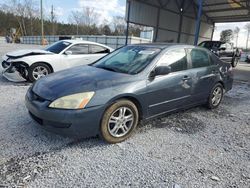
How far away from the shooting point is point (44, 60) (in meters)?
6.32

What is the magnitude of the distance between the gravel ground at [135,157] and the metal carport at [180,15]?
1411 centimetres

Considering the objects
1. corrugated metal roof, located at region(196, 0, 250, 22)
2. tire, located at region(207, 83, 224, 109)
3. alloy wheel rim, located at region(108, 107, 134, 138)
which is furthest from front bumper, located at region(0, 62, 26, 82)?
corrugated metal roof, located at region(196, 0, 250, 22)

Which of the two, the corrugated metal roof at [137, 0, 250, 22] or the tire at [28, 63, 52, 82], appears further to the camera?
the corrugated metal roof at [137, 0, 250, 22]

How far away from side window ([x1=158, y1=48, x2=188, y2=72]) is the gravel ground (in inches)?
39.9

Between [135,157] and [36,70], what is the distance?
4726mm

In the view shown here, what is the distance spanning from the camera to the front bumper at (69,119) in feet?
8.91

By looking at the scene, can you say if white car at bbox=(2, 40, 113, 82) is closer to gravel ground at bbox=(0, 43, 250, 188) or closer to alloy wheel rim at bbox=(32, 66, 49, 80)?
alloy wheel rim at bbox=(32, 66, 49, 80)

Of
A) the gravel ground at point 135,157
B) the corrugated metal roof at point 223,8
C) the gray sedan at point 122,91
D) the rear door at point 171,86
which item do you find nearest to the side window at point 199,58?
the gray sedan at point 122,91

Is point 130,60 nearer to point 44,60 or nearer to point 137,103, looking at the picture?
point 137,103

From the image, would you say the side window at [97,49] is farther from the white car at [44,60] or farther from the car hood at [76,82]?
the car hood at [76,82]

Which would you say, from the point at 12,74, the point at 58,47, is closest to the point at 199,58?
the point at 58,47

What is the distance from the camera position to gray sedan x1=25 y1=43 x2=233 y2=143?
109 inches

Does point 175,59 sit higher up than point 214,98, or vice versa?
point 175,59

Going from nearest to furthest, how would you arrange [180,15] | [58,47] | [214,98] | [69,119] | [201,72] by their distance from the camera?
[69,119] → [201,72] → [214,98] → [58,47] → [180,15]
